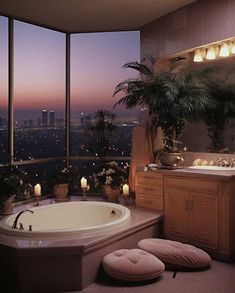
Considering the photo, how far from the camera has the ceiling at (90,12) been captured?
13.7 ft

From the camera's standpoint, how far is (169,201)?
156 inches

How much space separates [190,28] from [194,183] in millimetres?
1834

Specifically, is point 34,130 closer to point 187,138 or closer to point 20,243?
point 187,138

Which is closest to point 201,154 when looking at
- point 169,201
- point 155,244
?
point 169,201

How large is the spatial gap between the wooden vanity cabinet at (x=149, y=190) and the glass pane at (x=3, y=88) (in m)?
1.70

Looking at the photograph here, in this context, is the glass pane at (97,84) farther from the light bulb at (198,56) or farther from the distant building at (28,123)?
the light bulb at (198,56)

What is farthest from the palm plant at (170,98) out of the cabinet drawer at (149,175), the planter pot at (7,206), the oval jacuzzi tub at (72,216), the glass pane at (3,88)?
the planter pot at (7,206)

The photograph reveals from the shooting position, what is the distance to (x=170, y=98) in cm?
411

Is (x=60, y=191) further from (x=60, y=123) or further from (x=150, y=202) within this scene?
(x=150, y=202)

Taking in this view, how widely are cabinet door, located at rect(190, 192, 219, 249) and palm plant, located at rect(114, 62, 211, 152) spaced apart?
2.74 feet

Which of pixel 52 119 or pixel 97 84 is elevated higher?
pixel 97 84

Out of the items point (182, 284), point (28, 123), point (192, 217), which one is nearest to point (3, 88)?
point (28, 123)

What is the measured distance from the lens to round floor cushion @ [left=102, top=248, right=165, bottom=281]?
2.95 metres

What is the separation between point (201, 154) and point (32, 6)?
2.59 metres
